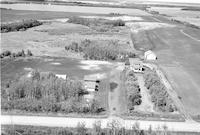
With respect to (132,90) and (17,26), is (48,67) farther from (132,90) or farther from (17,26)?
(17,26)

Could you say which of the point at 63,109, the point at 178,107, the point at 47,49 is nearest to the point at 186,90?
the point at 178,107

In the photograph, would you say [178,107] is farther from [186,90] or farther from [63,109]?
[63,109]

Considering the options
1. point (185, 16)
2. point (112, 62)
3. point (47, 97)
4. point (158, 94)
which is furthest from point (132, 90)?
point (185, 16)

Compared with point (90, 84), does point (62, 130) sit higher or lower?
lower

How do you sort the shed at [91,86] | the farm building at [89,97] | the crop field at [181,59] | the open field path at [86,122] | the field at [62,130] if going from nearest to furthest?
the field at [62,130], the open field path at [86,122], the farm building at [89,97], the shed at [91,86], the crop field at [181,59]

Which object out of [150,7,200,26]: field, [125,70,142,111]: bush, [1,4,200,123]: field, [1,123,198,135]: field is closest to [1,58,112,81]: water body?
[1,4,200,123]: field

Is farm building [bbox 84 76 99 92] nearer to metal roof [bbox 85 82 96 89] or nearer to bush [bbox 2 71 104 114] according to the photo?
metal roof [bbox 85 82 96 89]

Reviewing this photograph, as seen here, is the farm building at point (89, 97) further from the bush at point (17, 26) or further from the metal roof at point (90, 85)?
the bush at point (17, 26)

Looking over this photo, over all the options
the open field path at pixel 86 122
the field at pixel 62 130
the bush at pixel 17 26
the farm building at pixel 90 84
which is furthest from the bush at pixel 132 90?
the bush at pixel 17 26
